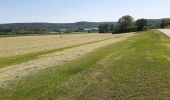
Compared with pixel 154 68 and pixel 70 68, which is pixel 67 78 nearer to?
pixel 70 68

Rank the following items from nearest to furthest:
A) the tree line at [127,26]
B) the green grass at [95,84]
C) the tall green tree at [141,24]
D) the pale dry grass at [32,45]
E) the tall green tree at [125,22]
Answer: the green grass at [95,84]
the pale dry grass at [32,45]
the tall green tree at [141,24]
the tree line at [127,26]
the tall green tree at [125,22]

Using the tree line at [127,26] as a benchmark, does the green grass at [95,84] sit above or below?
above

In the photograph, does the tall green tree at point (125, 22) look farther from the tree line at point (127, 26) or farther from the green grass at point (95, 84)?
the green grass at point (95, 84)

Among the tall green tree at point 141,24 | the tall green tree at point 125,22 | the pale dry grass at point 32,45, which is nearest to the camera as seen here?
the pale dry grass at point 32,45

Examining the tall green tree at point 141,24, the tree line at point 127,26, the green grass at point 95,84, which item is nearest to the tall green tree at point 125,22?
the tree line at point 127,26

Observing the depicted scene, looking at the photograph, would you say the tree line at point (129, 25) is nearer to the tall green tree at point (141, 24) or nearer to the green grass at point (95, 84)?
the tall green tree at point (141, 24)

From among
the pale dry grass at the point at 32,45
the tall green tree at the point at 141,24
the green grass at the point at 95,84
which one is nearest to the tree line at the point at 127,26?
the tall green tree at the point at 141,24

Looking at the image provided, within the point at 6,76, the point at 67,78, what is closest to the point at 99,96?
the point at 67,78

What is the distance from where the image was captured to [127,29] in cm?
16638

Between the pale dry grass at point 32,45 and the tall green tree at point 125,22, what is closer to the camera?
the pale dry grass at point 32,45

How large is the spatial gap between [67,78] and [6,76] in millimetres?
3203

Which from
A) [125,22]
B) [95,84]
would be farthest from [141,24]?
[95,84]

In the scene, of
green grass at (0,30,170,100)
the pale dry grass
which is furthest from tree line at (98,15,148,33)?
green grass at (0,30,170,100)

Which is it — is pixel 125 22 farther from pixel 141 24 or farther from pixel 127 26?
pixel 141 24
